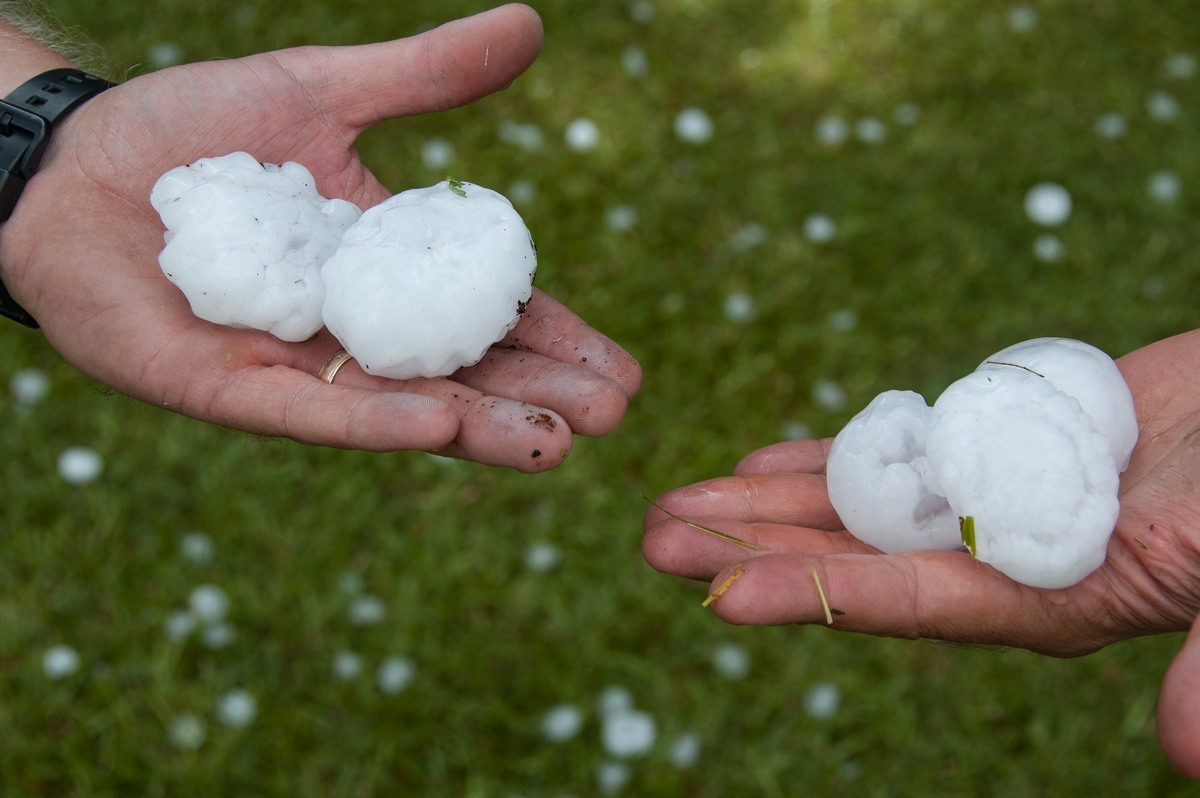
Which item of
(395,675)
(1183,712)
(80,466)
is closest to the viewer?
(1183,712)

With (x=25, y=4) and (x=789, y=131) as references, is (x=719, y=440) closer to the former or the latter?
(x=789, y=131)

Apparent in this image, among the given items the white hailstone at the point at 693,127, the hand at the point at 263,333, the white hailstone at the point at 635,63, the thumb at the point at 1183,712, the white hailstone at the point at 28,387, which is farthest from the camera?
the white hailstone at the point at 635,63

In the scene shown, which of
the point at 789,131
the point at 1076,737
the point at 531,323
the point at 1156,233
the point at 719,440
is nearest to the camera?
the point at 531,323

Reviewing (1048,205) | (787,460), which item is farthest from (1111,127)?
(787,460)

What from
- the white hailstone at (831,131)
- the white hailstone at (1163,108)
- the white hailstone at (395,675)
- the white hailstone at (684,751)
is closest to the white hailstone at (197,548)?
the white hailstone at (395,675)

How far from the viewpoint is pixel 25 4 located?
2.51 meters

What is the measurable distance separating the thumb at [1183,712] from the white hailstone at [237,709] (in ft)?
6.41

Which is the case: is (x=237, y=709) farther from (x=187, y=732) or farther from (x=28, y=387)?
(x=28, y=387)

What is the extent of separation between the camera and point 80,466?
2828 mm

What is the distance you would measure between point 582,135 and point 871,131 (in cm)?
100

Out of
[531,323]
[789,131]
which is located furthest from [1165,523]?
[789,131]

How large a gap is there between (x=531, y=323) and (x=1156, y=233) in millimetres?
2402

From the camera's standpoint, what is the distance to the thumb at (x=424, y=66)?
2148mm

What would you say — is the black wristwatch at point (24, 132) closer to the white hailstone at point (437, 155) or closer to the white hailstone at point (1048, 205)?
the white hailstone at point (437, 155)
